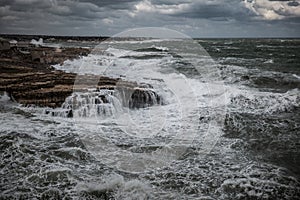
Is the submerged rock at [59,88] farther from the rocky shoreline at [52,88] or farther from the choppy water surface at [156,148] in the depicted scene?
the choppy water surface at [156,148]

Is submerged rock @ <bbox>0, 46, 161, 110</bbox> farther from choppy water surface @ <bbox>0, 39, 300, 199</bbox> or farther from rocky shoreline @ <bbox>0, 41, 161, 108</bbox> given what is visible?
choppy water surface @ <bbox>0, 39, 300, 199</bbox>

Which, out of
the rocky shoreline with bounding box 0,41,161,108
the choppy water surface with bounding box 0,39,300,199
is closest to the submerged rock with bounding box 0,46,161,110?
the rocky shoreline with bounding box 0,41,161,108

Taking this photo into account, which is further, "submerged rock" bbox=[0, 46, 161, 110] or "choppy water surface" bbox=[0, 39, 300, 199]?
"submerged rock" bbox=[0, 46, 161, 110]

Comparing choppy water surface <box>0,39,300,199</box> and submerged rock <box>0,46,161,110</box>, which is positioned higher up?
submerged rock <box>0,46,161,110</box>

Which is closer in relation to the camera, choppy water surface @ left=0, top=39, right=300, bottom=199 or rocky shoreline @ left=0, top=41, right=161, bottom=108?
choppy water surface @ left=0, top=39, right=300, bottom=199

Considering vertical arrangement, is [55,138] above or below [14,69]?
below

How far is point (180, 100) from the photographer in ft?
52.0

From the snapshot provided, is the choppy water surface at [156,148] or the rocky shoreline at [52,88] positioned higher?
the rocky shoreline at [52,88]

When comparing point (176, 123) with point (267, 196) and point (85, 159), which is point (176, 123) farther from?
point (267, 196)

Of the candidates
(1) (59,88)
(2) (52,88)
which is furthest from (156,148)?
(2) (52,88)

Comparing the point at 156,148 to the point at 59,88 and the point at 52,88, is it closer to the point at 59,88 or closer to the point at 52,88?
the point at 59,88

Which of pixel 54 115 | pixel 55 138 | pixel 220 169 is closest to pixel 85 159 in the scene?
pixel 55 138

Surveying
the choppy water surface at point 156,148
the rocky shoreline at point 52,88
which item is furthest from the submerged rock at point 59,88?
the choppy water surface at point 156,148

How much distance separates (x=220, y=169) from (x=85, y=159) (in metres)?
3.45
